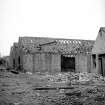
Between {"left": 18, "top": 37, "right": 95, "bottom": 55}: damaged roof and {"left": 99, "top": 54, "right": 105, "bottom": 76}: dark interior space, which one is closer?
{"left": 99, "top": 54, "right": 105, "bottom": 76}: dark interior space

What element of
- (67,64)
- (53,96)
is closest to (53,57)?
(67,64)

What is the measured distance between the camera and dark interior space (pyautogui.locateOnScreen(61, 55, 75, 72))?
26344mm

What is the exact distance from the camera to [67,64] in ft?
90.2

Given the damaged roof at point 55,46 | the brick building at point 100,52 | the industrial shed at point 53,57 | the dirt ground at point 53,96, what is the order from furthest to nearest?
the damaged roof at point 55,46, the industrial shed at point 53,57, the brick building at point 100,52, the dirt ground at point 53,96

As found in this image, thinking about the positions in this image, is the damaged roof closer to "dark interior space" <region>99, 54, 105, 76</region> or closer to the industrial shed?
the industrial shed

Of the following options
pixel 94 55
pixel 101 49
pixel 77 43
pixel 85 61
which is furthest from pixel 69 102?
pixel 77 43

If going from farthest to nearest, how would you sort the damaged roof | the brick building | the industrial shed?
the damaged roof < the industrial shed < the brick building

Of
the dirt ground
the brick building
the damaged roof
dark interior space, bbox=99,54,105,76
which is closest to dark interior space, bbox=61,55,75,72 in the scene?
the damaged roof

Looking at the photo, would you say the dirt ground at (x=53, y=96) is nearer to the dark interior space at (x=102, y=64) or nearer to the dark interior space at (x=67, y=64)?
the dark interior space at (x=102, y=64)

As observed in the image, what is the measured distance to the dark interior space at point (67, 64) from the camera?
2634cm

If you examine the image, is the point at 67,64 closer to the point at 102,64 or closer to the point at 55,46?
the point at 55,46

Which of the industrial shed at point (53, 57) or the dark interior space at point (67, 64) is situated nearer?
the industrial shed at point (53, 57)

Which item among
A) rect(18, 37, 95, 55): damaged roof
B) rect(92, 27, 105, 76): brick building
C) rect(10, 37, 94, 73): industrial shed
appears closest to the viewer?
rect(92, 27, 105, 76): brick building

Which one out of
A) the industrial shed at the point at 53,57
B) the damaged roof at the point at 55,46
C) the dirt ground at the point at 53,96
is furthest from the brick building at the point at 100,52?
the damaged roof at the point at 55,46
